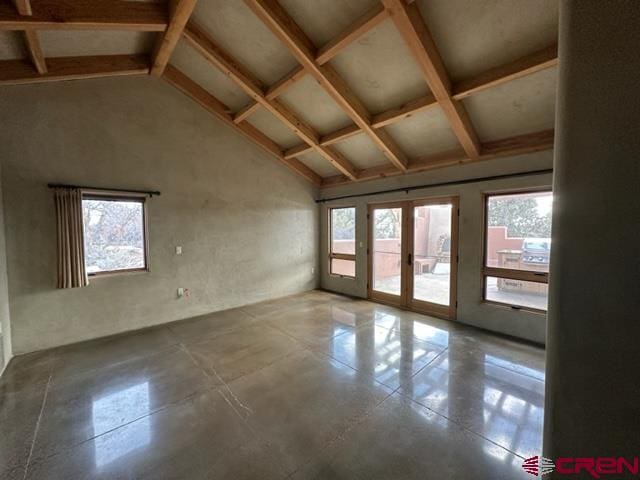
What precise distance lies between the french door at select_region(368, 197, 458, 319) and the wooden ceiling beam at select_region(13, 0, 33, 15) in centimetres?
501

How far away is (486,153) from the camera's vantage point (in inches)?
149

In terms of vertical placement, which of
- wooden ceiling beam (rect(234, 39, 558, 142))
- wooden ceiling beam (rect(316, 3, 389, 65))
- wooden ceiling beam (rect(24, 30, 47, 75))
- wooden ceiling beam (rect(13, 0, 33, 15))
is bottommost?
wooden ceiling beam (rect(234, 39, 558, 142))

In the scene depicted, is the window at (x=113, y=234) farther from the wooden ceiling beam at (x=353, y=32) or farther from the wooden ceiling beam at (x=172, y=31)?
the wooden ceiling beam at (x=353, y=32)

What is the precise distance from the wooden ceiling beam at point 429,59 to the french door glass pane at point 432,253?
138 cm

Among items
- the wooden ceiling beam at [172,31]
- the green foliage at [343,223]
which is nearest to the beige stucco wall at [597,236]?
the wooden ceiling beam at [172,31]

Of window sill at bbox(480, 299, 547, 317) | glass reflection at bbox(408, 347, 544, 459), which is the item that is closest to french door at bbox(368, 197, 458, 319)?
window sill at bbox(480, 299, 547, 317)

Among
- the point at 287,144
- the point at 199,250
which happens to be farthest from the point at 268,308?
the point at 287,144

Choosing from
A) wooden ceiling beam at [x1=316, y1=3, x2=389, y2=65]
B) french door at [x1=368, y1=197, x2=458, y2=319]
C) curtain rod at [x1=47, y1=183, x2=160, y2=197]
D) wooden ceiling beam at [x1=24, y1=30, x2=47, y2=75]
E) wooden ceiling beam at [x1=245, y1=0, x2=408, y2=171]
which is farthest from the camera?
french door at [x1=368, y1=197, x2=458, y2=319]

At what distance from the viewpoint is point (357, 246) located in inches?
229

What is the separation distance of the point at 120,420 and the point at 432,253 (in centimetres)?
462

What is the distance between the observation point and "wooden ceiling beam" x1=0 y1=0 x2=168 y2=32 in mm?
2279

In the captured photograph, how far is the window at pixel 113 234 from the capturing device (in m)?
3.60

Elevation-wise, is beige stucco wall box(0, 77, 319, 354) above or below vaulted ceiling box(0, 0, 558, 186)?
below

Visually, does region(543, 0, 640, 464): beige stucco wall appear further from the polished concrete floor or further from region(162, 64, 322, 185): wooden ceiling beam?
region(162, 64, 322, 185): wooden ceiling beam
